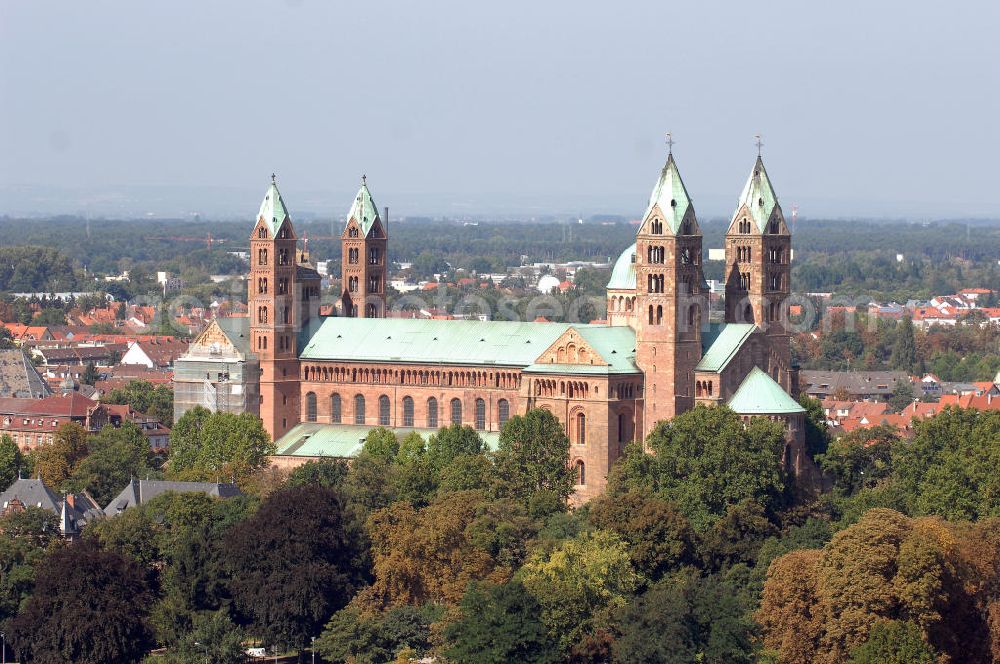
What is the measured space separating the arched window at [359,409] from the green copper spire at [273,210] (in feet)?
31.7

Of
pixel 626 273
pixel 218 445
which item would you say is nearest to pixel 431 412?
pixel 218 445

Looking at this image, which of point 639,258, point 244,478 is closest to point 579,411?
point 639,258

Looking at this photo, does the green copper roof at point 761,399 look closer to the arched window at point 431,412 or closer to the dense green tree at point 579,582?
the dense green tree at point 579,582

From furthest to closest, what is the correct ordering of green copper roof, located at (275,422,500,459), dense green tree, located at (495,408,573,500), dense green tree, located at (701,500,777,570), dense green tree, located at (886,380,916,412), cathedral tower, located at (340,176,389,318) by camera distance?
1. dense green tree, located at (886,380,916,412)
2. cathedral tower, located at (340,176,389,318)
3. green copper roof, located at (275,422,500,459)
4. dense green tree, located at (495,408,573,500)
5. dense green tree, located at (701,500,777,570)

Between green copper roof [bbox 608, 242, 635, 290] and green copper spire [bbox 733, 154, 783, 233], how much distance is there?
8.76m

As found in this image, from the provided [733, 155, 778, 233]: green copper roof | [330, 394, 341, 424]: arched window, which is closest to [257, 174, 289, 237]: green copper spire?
[330, 394, 341, 424]: arched window

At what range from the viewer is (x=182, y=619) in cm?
9638

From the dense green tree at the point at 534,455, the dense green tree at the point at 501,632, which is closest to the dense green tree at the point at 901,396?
the dense green tree at the point at 534,455

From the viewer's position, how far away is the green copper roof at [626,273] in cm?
12744

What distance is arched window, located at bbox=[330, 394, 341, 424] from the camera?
5034 inches

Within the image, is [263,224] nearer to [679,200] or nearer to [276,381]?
[276,381]

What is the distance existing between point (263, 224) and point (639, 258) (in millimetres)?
22655

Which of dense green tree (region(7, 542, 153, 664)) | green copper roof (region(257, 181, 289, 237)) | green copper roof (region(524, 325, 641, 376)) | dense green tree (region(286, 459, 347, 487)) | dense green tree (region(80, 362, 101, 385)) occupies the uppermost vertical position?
green copper roof (region(257, 181, 289, 237))

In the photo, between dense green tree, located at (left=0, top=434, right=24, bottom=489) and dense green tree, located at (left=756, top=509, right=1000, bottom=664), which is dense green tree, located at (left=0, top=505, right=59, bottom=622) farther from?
dense green tree, located at (left=756, top=509, right=1000, bottom=664)
